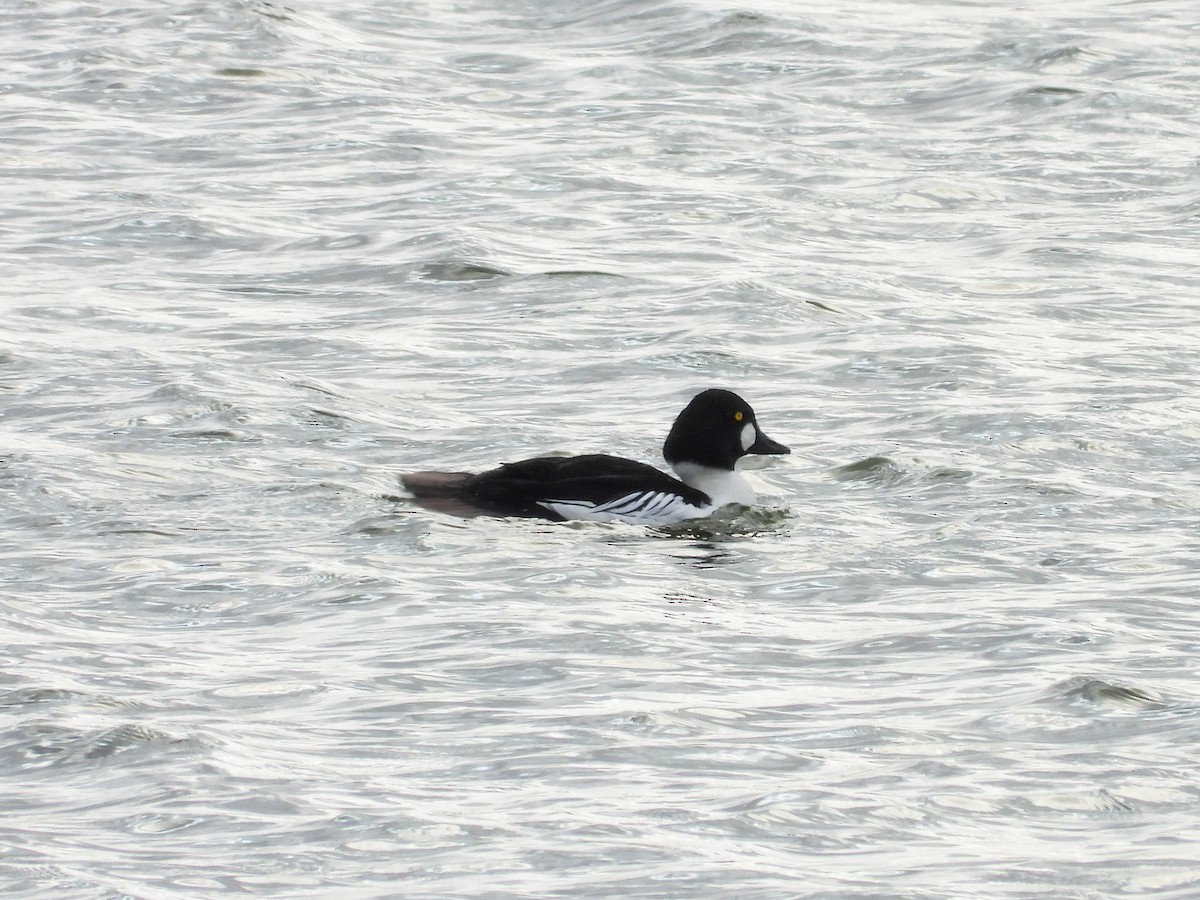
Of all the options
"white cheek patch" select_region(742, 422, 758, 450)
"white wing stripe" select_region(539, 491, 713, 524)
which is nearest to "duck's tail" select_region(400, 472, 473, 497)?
"white wing stripe" select_region(539, 491, 713, 524)

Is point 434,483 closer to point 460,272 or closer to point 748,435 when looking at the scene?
point 748,435

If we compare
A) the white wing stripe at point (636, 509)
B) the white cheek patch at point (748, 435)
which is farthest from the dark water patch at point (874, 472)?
the white wing stripe at point (636, 509)

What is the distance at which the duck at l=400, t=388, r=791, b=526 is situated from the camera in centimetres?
1121

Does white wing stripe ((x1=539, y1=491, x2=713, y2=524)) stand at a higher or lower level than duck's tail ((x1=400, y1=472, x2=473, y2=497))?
lower

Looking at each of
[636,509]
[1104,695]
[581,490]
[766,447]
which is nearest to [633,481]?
[636,509]

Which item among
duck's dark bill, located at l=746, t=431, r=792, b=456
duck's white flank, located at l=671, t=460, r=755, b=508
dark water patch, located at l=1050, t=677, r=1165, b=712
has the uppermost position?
dark water patch, located at l=1050, t=677, r=1165, b=712

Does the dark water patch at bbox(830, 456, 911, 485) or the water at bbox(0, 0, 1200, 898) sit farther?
the dark water patch at bbox(830, 456, 911, 485)

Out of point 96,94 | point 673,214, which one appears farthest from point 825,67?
point 96,94

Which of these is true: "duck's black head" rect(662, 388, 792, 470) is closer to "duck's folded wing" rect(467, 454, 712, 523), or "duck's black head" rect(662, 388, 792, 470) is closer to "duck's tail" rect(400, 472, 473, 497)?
"duck's folded wing" rect(467, 454, 712, 523)

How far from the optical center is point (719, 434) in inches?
476

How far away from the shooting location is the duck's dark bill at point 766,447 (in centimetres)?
1208

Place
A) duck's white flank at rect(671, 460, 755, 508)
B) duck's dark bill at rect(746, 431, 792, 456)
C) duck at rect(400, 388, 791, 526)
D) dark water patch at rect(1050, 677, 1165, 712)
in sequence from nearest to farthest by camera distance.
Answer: dark water patch at rect(1050, 677, 1165, 712) < duck at rect(400, 388, 791, 526) < duck's white flank at rect(671, 460, 755, 508) < duck's dark bill at rect(746, 431, 792, 456)

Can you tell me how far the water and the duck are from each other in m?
0.14

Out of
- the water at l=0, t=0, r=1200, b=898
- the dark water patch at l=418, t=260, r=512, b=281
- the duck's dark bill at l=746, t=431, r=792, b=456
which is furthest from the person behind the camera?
the dark water patch at l=418, t=260, r=512, b=281
